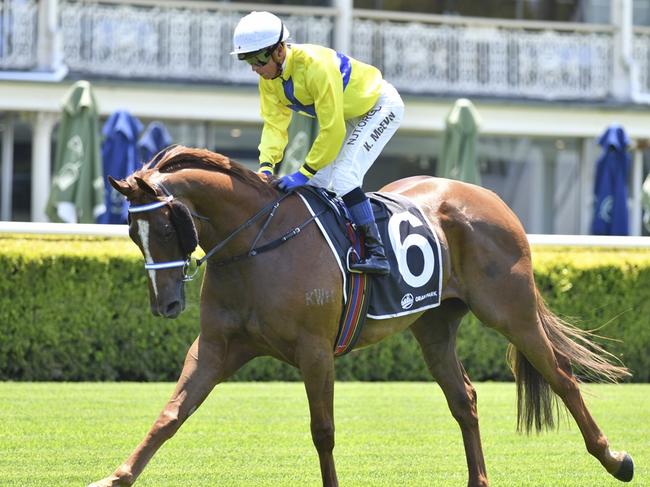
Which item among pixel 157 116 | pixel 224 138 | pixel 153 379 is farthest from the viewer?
pixel 224 138

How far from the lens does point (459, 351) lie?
37.9 feet

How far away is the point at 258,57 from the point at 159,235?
101cm

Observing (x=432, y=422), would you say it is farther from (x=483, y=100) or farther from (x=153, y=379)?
(x=483, y=100)

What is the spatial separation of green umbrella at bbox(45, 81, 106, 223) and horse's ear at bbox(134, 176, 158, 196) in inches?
326

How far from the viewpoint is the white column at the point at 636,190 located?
19250mm

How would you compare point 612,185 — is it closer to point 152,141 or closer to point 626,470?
point 152,141

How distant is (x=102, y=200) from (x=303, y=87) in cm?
793

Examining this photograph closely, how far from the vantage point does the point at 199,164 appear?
5.88 meters

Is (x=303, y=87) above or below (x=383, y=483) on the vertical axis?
above

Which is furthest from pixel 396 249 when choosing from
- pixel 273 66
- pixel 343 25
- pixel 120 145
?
pixel 343 25

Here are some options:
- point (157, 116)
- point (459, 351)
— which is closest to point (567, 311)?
point (459, 351)

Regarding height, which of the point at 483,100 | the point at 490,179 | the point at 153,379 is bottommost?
the point at 153,379

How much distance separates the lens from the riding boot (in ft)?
20.0

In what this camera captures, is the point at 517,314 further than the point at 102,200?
No
